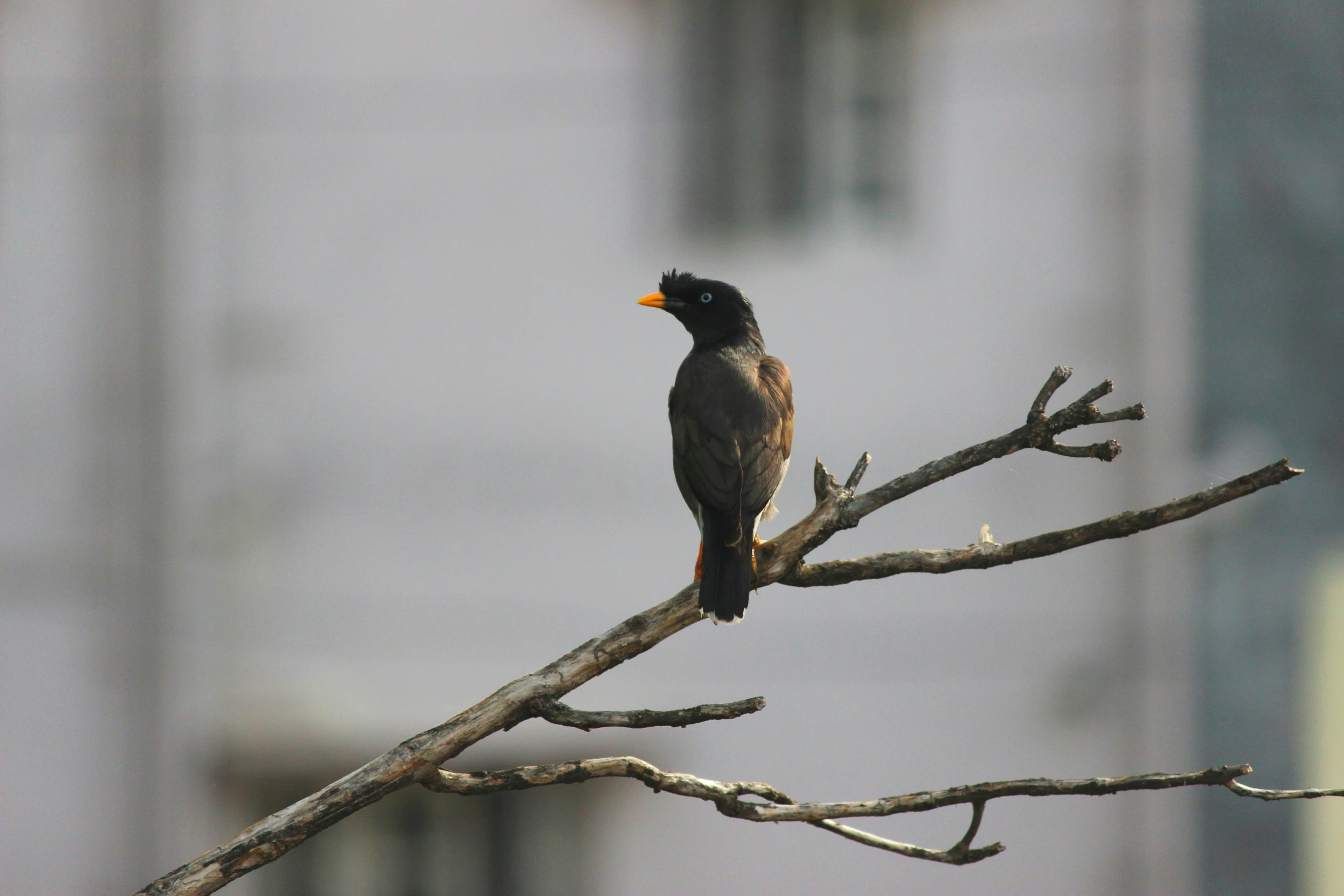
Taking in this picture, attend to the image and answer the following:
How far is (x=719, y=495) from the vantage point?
2.33 meters

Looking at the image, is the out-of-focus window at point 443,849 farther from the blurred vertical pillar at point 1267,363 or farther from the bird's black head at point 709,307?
the bird's black head at point 709,307

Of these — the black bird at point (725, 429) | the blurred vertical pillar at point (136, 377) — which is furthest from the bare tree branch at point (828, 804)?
the blurred vertical pillar at point (136, 377)

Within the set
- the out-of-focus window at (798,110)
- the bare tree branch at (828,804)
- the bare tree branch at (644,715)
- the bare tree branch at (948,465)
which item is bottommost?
the bare tree branch at (828,804)

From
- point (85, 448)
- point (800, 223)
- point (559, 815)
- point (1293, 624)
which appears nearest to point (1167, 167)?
point (800, 223)

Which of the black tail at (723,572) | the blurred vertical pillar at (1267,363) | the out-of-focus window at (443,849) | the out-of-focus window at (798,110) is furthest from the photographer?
the out-of-focus window at (443,849)

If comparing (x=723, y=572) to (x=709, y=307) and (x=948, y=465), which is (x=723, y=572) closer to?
(x=948, y=465)

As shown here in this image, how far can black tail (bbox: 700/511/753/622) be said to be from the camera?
6.63ft

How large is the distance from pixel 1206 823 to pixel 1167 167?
291cm

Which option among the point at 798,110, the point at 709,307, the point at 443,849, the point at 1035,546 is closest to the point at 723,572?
the point at 1035,546

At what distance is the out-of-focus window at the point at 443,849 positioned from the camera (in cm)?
548

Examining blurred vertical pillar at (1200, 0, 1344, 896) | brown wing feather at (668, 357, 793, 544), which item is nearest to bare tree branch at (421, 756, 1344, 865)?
brown wing feather at (668, 357, 793, 544)

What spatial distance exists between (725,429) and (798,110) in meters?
3.24

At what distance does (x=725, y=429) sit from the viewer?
244cm

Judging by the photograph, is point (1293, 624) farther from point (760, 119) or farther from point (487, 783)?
point (487, 783)
